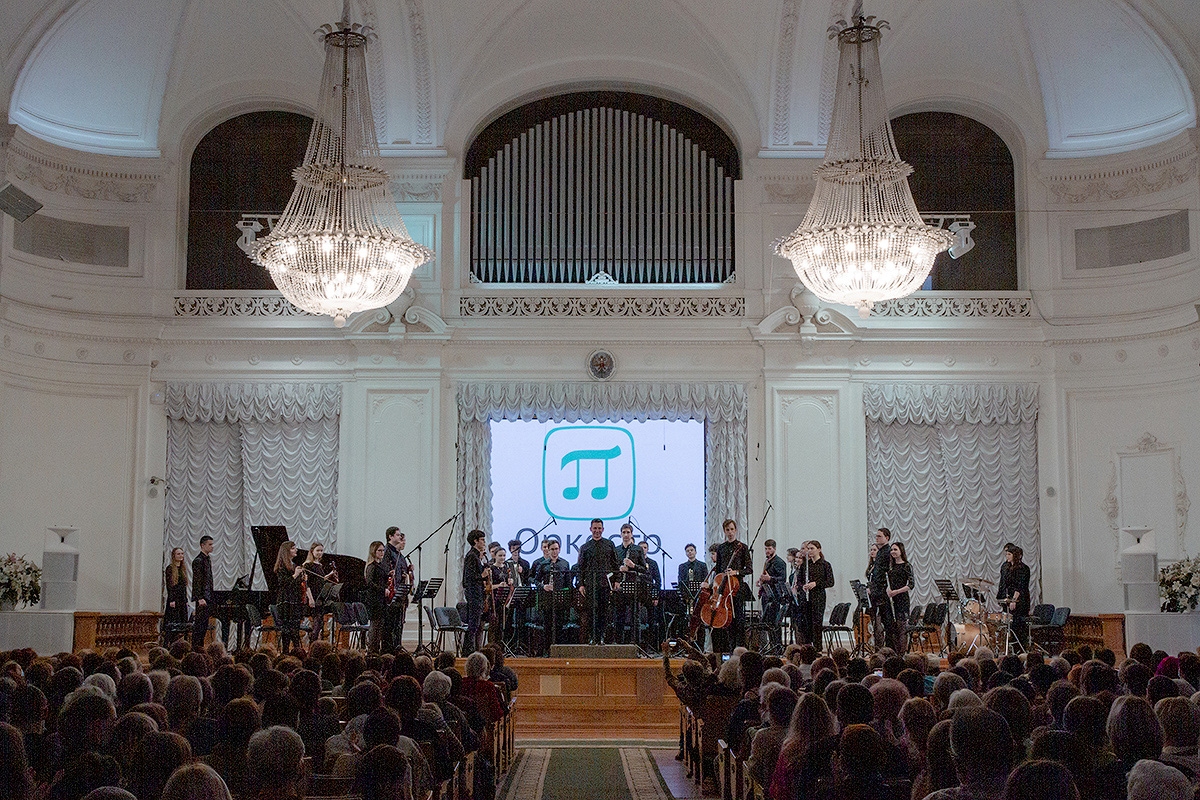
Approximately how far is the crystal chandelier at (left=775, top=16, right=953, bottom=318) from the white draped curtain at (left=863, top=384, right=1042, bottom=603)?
130 inches

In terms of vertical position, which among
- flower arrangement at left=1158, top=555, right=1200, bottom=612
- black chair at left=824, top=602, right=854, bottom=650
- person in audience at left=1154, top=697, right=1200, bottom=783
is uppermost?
flower arrangement at left=1158, top=555, right=1200, bottom=612

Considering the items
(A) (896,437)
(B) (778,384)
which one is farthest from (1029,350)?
(B) (778,384)

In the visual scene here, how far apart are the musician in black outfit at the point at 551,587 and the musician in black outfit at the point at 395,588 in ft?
5.26

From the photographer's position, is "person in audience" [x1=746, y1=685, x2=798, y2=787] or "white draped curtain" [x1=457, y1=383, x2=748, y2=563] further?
"white draped curtain" [x1=457, y1=383, x2=748, y2=563]

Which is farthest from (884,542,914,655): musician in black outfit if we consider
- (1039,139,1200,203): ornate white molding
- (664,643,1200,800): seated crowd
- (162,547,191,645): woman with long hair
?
(162,547,191,645): woman with long hair

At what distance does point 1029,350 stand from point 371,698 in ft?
39.2

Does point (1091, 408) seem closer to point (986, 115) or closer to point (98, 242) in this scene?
point (986, 115)

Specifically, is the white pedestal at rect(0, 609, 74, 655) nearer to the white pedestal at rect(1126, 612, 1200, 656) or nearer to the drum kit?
the drum kit

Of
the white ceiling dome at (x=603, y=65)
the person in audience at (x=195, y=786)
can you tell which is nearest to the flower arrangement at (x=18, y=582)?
the white ceiling dome at (x=603, y=65)

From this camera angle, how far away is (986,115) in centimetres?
1617

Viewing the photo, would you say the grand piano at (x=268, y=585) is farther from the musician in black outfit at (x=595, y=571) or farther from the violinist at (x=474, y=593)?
the musician in black outfit at (x=595, y=571)

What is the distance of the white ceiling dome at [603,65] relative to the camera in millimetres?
14797

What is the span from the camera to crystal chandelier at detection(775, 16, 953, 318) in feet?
37.9

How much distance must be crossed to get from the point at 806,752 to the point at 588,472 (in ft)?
34.7
